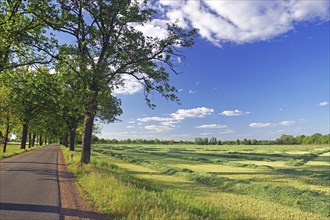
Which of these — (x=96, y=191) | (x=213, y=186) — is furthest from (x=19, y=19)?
(x=213, y=186)

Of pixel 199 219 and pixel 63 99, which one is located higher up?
pixel 63 99

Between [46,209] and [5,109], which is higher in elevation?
[5,109]

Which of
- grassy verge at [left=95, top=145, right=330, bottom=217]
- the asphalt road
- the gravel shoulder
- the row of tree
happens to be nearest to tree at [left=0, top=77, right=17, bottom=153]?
the row of tree

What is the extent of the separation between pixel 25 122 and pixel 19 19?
3680 cm

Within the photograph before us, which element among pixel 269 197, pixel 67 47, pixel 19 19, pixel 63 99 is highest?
pixel 19 19

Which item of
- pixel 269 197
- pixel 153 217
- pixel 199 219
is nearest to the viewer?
pixel 153 217

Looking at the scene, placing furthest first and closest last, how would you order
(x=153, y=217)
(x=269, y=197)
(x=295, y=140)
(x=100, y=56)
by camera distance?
(x=295, y=140) < (x=100, y=56) < (x=269, y=197) < (x=153, y=217)

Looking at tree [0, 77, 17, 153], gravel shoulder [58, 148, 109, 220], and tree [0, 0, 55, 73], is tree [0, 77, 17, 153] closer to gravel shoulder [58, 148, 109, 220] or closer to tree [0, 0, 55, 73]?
tree [0, 0, 55, 73]

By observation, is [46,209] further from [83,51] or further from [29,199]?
[83,51]

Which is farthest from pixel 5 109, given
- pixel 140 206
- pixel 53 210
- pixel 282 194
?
pixel 140 206

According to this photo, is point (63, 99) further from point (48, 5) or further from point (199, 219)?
point (199, 219)

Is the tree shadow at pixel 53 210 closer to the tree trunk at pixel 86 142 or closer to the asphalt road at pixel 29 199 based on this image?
the asphalt road at pixel 29 199

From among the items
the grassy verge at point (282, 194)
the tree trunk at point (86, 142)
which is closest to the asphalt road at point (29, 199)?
the tree trunk at point (86, 142)

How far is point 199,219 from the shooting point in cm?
811
